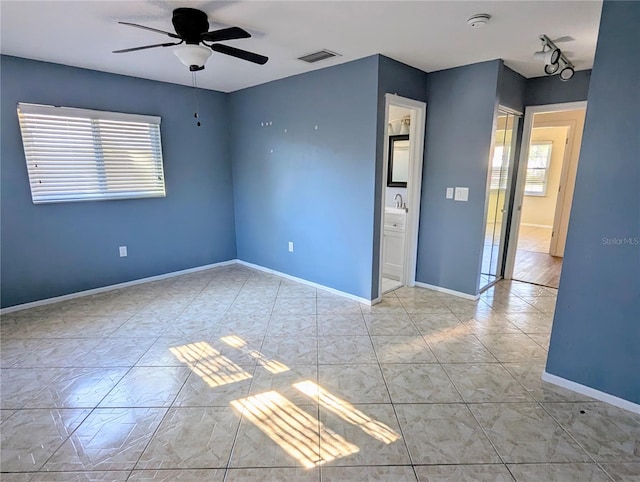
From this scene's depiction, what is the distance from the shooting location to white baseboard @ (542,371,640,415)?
2021 mm

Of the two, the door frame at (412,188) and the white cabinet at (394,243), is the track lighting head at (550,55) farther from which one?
the white cabinet at (394,243)

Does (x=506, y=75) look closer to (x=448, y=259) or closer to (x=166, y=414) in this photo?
(x=448, y=259)

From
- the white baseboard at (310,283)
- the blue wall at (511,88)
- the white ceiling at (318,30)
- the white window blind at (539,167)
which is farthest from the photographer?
the white window blind at (539,167)

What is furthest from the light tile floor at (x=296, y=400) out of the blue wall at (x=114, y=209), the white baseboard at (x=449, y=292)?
the blue wall at (x=114, y=209)

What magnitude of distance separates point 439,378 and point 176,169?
A: 392 cm

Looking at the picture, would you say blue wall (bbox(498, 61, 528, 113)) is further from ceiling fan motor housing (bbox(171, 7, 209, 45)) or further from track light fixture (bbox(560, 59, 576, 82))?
ceiling fan motor housing (bbox(171, 7, 209, 45))

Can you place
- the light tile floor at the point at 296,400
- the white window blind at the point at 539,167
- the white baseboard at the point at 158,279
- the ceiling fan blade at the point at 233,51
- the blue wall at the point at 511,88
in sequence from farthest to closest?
the white window blind at the point at 539,167
the white baseboard at the point at 158,279
the blue wall at the point at 511,88
the ceiling fan blade at the point at 233,51
the light tile floor at the point at 296,400

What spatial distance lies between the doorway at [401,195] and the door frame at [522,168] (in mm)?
1315

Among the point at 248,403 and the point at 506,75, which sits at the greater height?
the point at 506,75

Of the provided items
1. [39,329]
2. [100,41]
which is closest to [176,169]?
[100,41]

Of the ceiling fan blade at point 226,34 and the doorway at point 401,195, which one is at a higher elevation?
the ceiling fan blade at point 226,34

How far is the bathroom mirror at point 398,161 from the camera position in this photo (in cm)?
441

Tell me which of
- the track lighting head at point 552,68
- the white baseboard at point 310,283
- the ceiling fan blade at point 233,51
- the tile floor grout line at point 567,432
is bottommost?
the tile floor grout line at point 567,432

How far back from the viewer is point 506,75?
346cm
